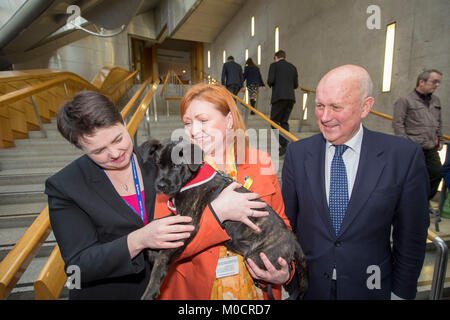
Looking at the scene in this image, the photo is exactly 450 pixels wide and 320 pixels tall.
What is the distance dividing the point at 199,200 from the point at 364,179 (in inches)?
34.1

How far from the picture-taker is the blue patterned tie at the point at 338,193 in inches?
48.7

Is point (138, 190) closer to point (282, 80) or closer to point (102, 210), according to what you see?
point (102, 210)

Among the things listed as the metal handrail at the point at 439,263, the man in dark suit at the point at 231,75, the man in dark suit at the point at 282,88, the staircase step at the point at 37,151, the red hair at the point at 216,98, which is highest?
the man in dark suit at the point at 231,75

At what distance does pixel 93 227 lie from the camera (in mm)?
1043

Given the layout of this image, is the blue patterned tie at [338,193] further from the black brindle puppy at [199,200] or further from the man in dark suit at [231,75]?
the man in dark suit at [231,75]

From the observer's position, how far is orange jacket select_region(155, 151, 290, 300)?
994 mm

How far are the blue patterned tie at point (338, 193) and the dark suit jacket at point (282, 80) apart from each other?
380 cm

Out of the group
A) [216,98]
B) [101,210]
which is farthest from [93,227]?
[216,98]

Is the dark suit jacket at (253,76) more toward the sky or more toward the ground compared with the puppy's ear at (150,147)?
more toward the sky

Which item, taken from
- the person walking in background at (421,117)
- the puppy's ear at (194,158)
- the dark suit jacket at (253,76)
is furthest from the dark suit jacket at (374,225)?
the dark suit jacket at (253,76)

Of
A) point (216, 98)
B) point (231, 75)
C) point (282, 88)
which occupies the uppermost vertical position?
point (231, 75)

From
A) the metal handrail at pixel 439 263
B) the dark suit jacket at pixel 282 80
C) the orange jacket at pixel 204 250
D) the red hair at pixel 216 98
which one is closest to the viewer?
the orange jacket at pixel 204 250

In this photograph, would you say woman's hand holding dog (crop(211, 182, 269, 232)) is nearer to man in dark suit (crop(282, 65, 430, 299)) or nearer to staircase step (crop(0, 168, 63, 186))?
man in dark suit (crop(282, 65, 430, 299))
